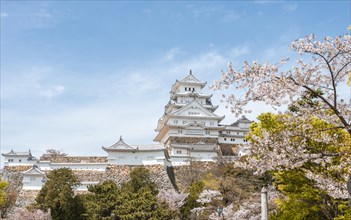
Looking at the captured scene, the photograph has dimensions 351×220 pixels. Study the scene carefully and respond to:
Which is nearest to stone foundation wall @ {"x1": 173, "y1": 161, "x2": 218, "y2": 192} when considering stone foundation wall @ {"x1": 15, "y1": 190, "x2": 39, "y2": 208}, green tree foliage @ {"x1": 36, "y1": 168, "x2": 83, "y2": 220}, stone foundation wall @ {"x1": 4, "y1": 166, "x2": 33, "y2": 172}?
green tree foliage @ {"x1": 36, "y1": 168, "x2": 83, "y2": 220}

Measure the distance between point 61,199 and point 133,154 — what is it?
426 inches

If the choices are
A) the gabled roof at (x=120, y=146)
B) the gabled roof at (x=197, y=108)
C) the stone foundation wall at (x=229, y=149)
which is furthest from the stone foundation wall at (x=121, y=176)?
the gabled roof at (x=197, y=108)

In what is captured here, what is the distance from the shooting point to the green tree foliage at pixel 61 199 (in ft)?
75.5

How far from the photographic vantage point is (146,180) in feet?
84.1

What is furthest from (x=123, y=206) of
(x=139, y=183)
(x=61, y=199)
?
(x=61, y=199)

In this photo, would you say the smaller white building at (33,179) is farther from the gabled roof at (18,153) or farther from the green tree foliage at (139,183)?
the green tree foliage at (139,183)

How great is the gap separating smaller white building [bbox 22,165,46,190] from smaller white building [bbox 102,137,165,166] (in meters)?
5.81

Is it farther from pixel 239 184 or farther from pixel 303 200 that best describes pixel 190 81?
pixel 303 200

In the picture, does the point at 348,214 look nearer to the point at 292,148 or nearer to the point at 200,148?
the point at 292,148

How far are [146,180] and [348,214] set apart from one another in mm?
16359

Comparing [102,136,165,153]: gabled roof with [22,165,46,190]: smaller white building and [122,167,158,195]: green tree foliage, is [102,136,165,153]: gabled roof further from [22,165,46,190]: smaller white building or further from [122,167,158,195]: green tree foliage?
[122,167,158,195]: green tree foliage

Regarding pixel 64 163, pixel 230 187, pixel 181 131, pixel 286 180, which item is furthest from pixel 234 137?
pixel 286 180

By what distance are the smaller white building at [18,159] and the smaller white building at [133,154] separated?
23.1 ft

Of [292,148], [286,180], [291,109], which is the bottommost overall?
[286,180]
